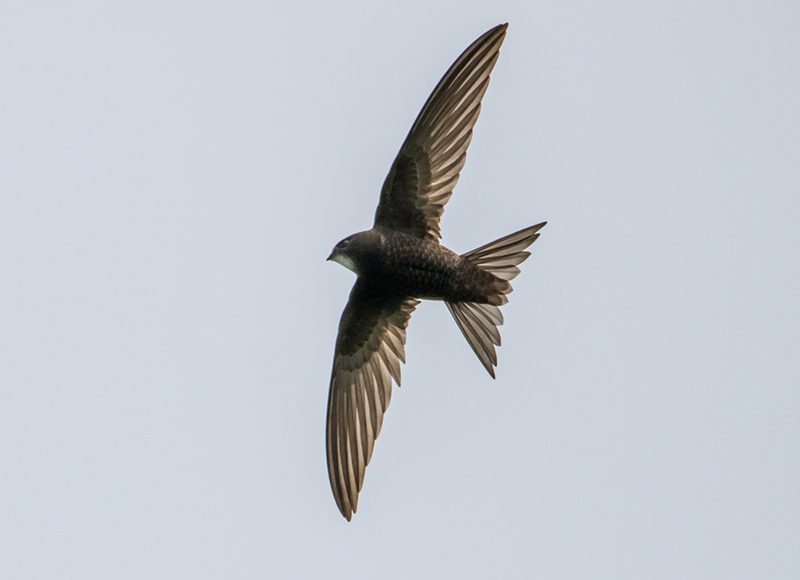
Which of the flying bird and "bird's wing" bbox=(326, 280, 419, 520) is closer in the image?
the flying bird

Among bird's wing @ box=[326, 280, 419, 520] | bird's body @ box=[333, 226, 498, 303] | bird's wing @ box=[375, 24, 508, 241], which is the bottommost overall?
bird's wing @ box=[326, 280, 419, 520]

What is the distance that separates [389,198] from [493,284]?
0.64 meters

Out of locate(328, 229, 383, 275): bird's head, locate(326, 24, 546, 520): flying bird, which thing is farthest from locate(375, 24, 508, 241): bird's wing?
locate(328, 229, 383, 275): bird's head

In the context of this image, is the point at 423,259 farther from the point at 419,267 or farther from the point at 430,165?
the point at 430,165

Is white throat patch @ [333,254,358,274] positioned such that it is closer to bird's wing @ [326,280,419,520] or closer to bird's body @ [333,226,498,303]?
bird's body @ [333,226,498,303]

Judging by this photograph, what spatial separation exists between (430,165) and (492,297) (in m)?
0.67

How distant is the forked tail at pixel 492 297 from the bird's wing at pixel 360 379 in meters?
0.48

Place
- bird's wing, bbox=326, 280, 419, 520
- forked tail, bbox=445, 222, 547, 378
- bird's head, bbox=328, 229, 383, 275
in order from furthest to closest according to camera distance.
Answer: bird's wing, bbox=326, 280, 419, 520
bird's head, bbox=328, 229, 383, 275
forked tail, bbox=445, 222, 547, 378

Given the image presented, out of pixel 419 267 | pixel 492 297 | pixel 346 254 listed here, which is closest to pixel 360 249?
pixel 346 254

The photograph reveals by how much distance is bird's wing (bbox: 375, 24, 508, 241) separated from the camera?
7.66 m

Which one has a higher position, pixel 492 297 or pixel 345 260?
pixel 345 260

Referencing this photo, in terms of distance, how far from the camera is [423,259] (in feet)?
24.8

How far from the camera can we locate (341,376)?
823 centimetres

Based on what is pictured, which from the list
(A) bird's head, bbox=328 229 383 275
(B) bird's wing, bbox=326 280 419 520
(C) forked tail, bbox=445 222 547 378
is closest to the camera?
(C) forked tail, bbox=445 222 547 378
